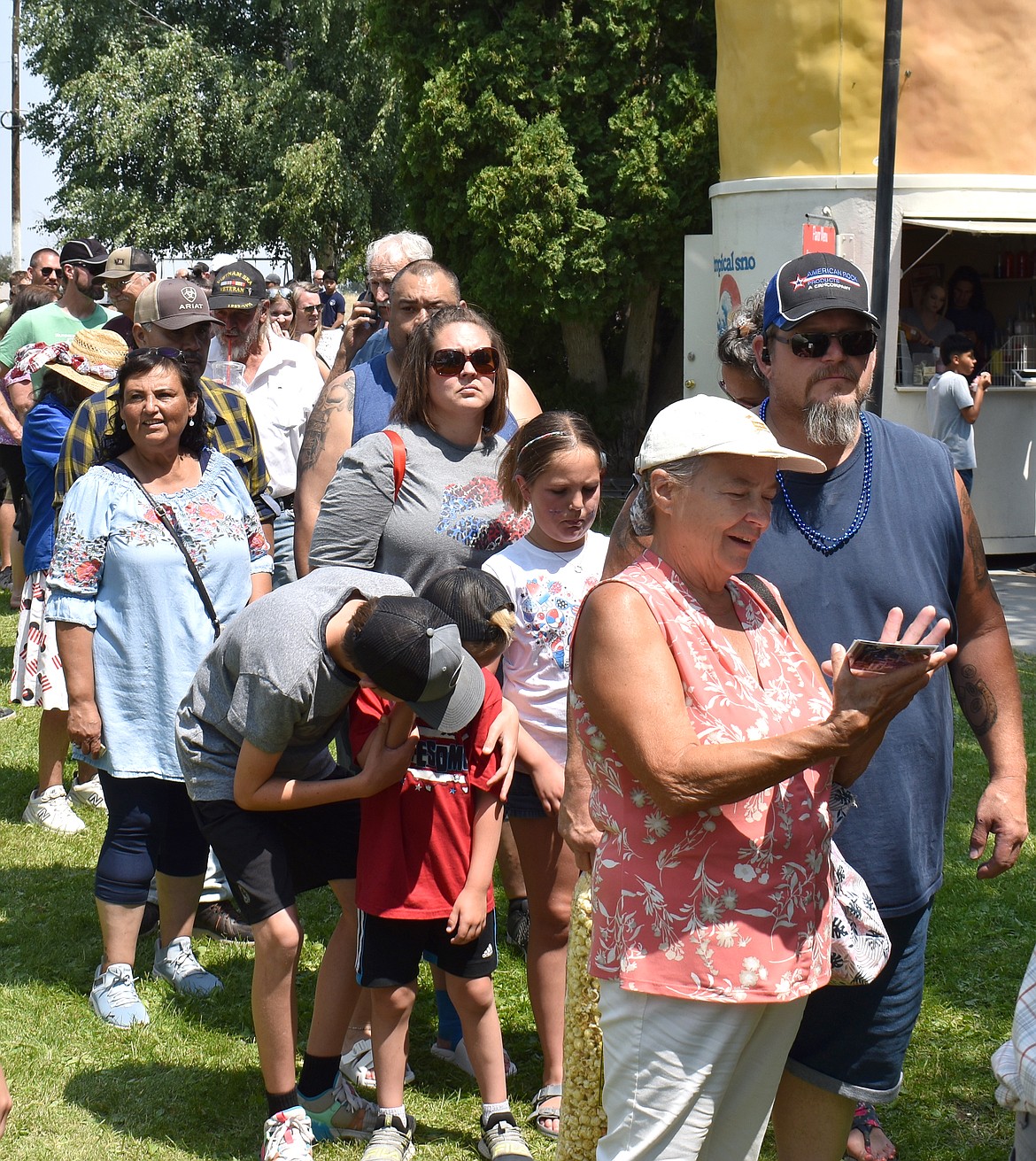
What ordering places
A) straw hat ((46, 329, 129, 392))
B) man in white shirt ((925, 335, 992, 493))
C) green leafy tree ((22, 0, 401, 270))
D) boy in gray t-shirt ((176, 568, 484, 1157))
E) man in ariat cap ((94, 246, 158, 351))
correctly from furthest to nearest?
green leafy tree ((22, 0, 401, 270)), man in white shirt ((925, 335, 992, 493)), man in ariat cap ((94, 246, 158, 351)), straw hat ((46, 329, 129, 392)), boy in gray t-shirt ((176, 568, 484, 1157))

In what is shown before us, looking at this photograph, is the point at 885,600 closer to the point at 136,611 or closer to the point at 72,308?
the point at 136,611

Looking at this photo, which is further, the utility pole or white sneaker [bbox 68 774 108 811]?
the utility pole

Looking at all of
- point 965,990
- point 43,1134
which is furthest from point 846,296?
point 43,1134

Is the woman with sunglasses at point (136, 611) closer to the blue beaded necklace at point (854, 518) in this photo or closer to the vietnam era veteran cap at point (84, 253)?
the blue beaded necklace at point (854, 518)

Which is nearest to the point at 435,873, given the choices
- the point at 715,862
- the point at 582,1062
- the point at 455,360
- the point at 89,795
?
the point at 582,1062

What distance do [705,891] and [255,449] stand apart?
3.34 m

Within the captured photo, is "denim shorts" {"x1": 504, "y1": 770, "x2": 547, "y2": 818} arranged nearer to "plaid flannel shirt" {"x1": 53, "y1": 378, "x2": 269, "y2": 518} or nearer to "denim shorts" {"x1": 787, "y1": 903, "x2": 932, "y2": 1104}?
"denim shorts" {"x1": 787, "y1": 903, "x2": 932, "y2": 1104}

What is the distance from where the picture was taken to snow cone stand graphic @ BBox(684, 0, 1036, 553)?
1140cm

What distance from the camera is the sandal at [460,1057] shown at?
4.09 m

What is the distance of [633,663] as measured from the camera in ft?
7.84

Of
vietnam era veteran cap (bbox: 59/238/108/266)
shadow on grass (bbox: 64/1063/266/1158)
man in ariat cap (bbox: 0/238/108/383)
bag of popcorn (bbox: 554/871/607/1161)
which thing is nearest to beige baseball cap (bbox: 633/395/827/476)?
bag of popcorn (bbox: 554/871/607/1161)

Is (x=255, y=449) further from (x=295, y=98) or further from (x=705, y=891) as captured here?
(x=295, y=98)

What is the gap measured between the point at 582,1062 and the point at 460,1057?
1.32m

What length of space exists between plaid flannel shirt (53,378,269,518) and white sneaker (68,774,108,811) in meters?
1.70
